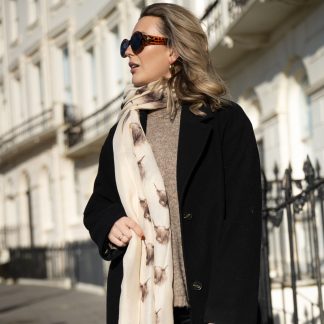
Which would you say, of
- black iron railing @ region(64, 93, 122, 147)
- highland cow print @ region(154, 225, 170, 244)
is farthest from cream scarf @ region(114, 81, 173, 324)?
black iron railing @ region(64, 93, 122, 147)

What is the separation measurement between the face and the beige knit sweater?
14 centimetres

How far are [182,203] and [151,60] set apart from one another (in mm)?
589

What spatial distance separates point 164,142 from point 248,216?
1.31ft

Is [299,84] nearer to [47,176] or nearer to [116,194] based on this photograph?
[116,194]

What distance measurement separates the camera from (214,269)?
9.63 ft

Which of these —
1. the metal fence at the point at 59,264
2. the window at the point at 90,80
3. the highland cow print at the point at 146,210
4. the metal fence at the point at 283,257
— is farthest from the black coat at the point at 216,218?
the window at the point at 90,80

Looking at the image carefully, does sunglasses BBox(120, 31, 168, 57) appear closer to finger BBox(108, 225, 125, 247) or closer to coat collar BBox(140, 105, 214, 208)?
coat collar BBox(140, 105, 214, 208)

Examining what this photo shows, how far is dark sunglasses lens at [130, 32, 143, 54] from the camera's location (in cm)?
325

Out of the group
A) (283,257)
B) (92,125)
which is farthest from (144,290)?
(92,125)

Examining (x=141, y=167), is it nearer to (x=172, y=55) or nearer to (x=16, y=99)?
(x=172, y=55)

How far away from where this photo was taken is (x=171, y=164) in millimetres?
3074

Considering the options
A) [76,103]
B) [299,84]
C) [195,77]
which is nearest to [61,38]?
[76,103]

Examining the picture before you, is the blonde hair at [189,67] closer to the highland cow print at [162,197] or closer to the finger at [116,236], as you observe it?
the highland cow print at [162,197]

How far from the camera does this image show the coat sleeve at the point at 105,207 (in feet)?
10.1
